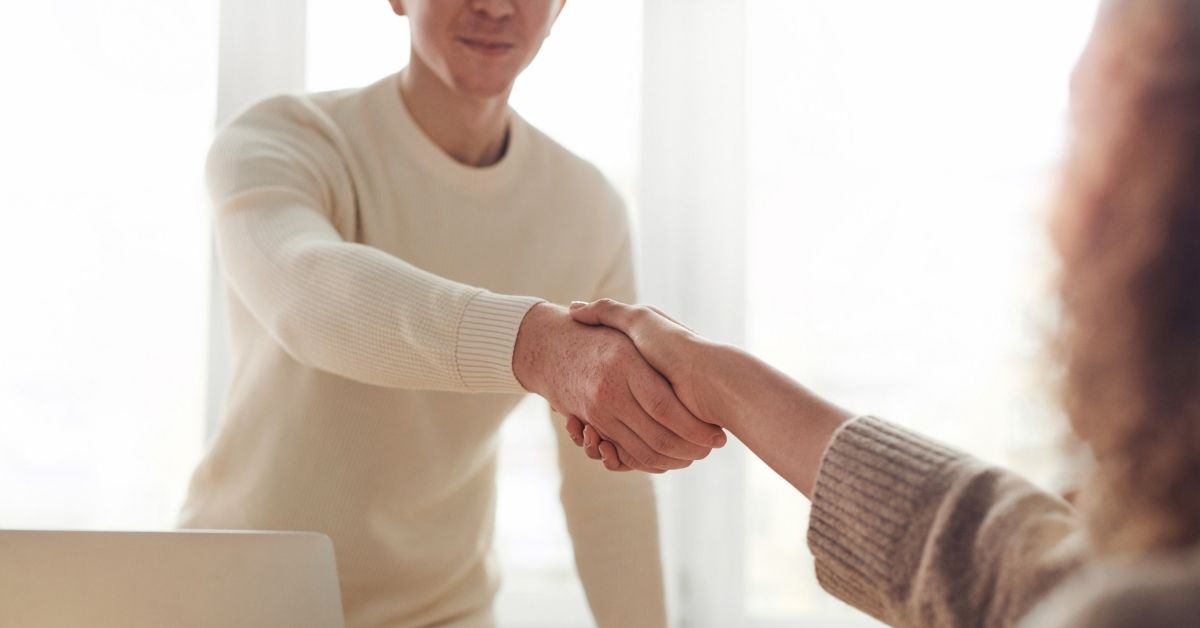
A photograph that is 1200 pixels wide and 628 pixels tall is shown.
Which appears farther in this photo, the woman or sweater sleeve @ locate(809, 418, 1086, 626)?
sweater sleeve @ locate(809, 418, 1086, 626)

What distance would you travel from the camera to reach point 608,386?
121cm

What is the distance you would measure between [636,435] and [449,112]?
657mm

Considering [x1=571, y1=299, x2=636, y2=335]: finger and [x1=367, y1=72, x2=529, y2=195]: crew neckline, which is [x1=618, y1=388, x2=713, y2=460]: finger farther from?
[x1=367, y1=72, x2=529, y2=195]: crew neckline

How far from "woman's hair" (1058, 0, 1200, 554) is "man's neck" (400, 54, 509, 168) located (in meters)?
1.17

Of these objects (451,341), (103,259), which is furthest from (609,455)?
(103,259)

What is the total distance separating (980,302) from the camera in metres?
2.44

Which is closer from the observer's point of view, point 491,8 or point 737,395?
point 737,395

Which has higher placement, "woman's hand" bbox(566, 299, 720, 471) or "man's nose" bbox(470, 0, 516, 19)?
"man's nose" bbox(470, 0, 516, 19)

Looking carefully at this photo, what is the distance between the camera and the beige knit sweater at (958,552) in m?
0.48

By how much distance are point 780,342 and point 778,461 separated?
4.88ft

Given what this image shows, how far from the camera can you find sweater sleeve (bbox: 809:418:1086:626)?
636 millimetres

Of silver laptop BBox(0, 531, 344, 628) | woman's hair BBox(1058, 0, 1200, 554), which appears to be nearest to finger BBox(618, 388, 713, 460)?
silver laptop BBox(0, 531, 344, 628)

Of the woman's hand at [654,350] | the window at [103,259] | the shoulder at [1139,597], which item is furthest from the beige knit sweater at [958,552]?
the window at [103,259]

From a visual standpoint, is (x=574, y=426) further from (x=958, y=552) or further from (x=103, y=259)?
(x=103, y=259)
